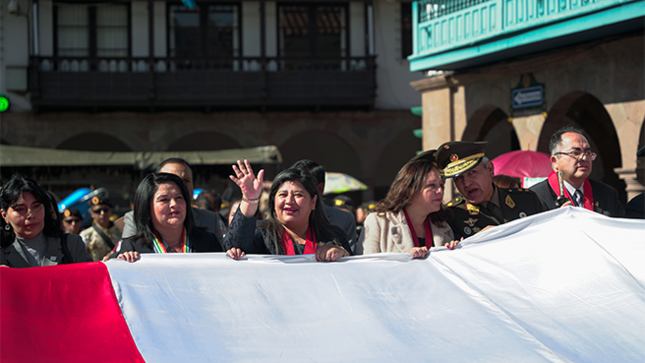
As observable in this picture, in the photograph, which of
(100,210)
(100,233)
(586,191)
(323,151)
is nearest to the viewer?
(586,191)

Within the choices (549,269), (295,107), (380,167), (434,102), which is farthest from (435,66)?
(380,167)

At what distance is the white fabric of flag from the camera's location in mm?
2828

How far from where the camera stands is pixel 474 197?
423 centimetres

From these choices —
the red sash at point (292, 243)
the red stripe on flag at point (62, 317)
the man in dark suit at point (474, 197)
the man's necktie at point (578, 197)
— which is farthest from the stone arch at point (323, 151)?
the red stripe on flag at point (62, 317)

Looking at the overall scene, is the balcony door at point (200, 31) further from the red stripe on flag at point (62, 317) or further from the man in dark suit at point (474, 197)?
the red stripe on flag at point (62, 317)

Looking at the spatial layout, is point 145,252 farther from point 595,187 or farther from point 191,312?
point 595,187

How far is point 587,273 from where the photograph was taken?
3.44m

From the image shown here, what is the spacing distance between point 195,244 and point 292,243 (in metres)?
0.54

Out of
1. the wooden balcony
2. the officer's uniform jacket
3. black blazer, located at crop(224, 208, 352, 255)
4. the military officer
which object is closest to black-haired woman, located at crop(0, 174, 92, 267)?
black blazer, located at crop(224, 208, 352, 255)

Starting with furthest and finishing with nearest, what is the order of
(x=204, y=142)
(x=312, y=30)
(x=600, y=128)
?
(x=204, y=142) < (x=312, y=30) < (x=600, y=128)

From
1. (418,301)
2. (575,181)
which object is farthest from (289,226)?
(575,181)

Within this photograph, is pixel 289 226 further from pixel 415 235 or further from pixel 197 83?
pixel 197 83

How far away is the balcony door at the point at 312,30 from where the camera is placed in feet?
63.7

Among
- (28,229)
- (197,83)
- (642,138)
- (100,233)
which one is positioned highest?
(197,83)
